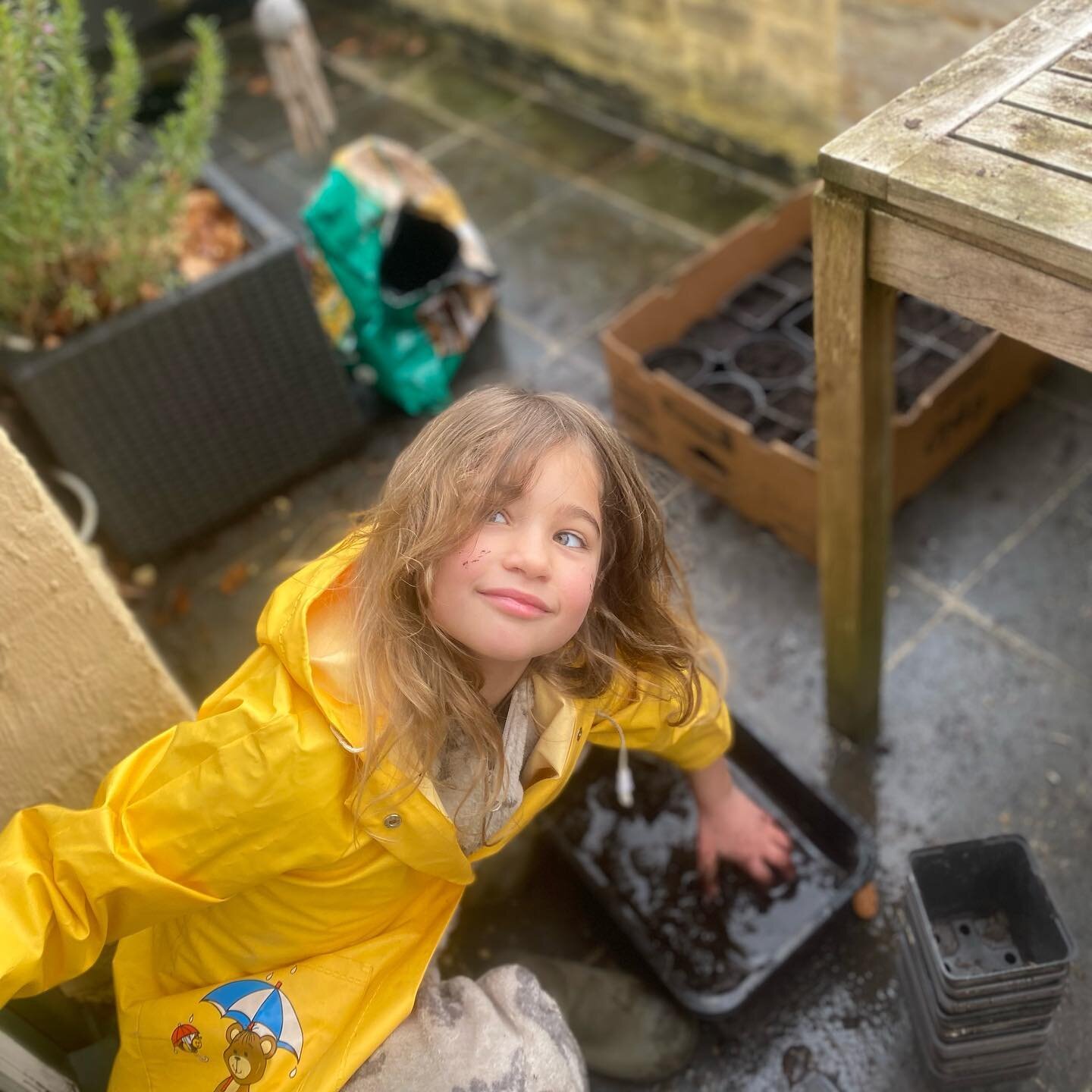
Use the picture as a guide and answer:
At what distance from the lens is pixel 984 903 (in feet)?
5.60

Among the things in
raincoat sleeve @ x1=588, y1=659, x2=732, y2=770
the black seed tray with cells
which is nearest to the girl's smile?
raincoat sleeve @ x1=588, y1=659, x2=732, y2=770

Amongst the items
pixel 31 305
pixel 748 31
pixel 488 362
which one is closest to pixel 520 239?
pixel 488 362

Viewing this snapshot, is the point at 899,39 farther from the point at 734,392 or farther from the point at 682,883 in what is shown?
the point at 682,883

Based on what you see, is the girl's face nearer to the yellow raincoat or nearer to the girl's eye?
the girl's eye

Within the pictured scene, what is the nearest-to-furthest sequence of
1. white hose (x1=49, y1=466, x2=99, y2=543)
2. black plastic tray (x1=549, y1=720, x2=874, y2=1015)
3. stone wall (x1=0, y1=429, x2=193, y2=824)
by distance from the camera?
1. stone wall (x1=0, y1=429, x2=193, y2=824)
2. black plastic tray (x1=549, y1=720, x2=874, y2=1015)
3. white hose (x1=49, y1=466, x2=99, y2=543)

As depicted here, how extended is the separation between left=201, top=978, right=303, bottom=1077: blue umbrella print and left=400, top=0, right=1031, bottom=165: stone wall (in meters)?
2.92

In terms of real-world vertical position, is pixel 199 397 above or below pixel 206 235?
below

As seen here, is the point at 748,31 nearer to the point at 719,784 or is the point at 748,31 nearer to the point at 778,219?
the point at 778,219

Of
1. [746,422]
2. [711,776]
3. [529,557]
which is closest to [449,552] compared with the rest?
[529,557]

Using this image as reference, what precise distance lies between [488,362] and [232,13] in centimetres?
362

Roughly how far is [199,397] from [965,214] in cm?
198

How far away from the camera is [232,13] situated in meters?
5.65

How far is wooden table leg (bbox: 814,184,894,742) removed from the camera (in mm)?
1410

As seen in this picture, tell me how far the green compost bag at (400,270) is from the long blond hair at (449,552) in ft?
5.27
